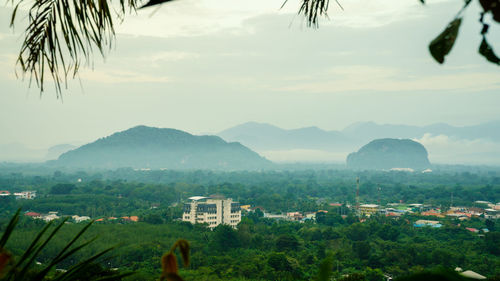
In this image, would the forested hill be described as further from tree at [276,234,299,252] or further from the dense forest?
tree at [276,234,299,252]

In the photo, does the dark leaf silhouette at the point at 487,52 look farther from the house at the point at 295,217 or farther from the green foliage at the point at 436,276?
the house at the point at 295,217

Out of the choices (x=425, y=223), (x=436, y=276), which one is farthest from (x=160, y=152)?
(x=436, y=276)

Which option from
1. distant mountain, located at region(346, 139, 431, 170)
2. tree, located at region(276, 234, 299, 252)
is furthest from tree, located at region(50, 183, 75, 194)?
distant mountain, located at region(346, 139, 431, 170)

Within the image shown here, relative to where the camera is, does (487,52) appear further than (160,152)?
No

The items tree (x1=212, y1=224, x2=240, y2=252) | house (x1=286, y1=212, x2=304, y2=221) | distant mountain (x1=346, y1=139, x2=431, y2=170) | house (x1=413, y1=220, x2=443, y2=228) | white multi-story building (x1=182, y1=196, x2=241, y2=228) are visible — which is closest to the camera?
tree (x1=212, y1=224, x2=240, y2=252)

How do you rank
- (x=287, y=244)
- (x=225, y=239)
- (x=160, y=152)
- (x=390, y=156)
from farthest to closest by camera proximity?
(x=160, y=152) < (x=390, y=156) < (x=225, y=239) < (x=287, y=244)

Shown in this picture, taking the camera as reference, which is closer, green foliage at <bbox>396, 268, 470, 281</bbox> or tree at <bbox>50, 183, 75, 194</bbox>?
green foliage at <bbox>396, 268, 470, 281</bbox>

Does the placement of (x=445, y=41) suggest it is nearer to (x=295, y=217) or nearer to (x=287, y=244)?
(x=287, y=244)
